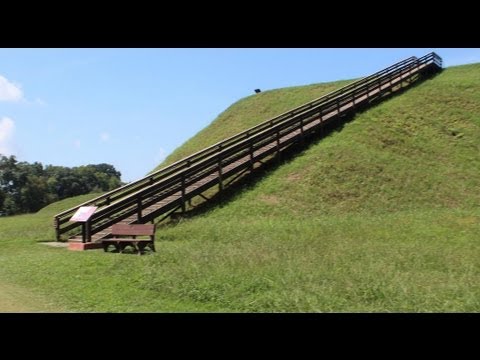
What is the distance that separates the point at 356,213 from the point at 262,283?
34.3 ft

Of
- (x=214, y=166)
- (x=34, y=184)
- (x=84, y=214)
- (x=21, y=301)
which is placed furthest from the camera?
(x=34, y=184)

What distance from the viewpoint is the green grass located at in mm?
8055

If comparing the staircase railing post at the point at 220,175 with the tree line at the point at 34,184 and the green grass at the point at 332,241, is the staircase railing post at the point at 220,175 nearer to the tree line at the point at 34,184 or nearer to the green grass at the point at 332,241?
the green grass at the point at 332,241

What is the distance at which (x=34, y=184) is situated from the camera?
95.0 m

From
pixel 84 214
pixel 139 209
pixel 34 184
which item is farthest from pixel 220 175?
pixel 34 184

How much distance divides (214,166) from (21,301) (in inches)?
538

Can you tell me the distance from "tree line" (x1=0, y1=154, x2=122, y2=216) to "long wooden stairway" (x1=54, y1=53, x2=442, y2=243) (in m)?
60.7

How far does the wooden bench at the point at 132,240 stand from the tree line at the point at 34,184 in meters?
66.4

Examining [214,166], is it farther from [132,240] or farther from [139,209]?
[132,240]

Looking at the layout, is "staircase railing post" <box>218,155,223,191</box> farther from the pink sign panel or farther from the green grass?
the pink sign panel
